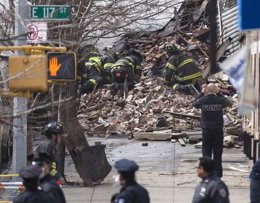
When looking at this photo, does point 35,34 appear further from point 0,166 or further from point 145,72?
point 145,72

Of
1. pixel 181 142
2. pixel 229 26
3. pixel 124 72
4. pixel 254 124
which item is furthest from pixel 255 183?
pixel 229 26

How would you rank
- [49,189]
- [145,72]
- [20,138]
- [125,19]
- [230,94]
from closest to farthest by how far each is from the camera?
1. [49,189]
2. [20,138]
3. [125,19]
4. [230,94]
5. [145,72]

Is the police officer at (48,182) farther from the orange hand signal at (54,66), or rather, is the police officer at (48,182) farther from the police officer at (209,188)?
the orange hand signal at (54,66)

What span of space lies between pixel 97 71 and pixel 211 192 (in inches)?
759

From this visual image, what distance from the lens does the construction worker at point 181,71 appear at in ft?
83.7

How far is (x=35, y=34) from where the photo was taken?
12570mm

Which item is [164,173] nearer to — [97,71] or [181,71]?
[181,71]

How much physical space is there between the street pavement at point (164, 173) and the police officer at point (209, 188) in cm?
317

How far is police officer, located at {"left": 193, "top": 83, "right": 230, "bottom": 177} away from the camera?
48.4 feet

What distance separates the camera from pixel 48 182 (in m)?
9.28

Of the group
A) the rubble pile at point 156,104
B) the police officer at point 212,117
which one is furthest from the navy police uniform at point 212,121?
the rubble pile at point 156,104

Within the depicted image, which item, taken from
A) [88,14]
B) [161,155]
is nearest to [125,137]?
[161,155]

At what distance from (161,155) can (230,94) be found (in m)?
6.13

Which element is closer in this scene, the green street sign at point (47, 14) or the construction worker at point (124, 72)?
the green street sign at point (47, 14)
